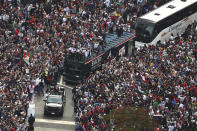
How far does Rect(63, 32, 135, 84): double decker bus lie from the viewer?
185 ft

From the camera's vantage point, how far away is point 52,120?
52344mm

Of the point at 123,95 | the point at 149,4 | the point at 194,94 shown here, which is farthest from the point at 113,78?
the point at 149,4

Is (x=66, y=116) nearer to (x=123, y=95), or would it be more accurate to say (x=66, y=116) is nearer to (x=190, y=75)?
(x=123, y=95)

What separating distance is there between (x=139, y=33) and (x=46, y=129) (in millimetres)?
12872

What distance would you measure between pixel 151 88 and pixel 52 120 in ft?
24.2

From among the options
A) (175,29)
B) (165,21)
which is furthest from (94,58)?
(175,29)

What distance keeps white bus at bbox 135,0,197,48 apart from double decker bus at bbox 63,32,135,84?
3.45 feet

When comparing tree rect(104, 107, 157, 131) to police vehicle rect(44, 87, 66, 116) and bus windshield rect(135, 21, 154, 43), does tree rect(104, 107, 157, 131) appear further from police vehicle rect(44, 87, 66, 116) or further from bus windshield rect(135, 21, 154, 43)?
bus windshield rect(135, 21, 154, 43)

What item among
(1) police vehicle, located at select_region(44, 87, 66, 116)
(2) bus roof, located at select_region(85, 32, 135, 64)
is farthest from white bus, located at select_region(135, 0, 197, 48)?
(1) police vehicle, located at select_region(44, 87, 66, 116)

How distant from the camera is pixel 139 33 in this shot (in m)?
59.5

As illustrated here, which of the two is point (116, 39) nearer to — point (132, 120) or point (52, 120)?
point (52, 120)

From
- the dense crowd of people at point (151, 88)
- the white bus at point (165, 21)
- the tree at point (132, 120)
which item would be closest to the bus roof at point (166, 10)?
the white bus at point (165, 21)

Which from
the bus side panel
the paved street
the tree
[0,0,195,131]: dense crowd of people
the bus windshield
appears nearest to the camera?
the tree

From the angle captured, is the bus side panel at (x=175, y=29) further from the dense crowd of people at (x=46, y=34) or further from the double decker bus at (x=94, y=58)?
the double decker bus at (x=94, y=58)
